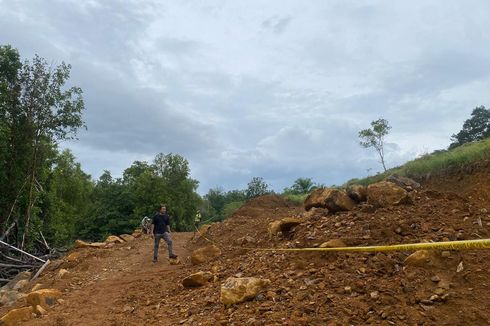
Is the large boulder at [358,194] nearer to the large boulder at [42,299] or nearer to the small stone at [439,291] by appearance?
the small stone at [439,291]

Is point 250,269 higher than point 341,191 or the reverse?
the reverse

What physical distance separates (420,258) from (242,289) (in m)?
1.99

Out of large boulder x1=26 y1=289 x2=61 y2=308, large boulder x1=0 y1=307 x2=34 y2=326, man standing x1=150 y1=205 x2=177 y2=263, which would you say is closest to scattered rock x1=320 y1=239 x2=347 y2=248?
large boulder x1=0 y1=307 x2=34 y2=326

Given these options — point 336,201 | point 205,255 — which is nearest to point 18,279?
point 205,255

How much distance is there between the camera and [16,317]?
6.58 metres

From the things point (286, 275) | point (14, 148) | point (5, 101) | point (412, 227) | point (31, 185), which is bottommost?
point (286, 275)

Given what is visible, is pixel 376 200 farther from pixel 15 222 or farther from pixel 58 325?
pixel 15 222

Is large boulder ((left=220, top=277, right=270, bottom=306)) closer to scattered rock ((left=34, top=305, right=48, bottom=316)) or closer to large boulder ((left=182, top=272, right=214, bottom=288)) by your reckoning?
large boulder ((left=182, top=272, right=214, bottom=288))

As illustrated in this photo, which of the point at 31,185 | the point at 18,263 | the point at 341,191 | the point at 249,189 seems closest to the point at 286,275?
the point at 341,191

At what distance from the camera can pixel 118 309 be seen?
658 cm

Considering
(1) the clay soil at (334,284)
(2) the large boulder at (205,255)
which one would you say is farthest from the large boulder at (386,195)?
(2) the large boulder at (205,255)

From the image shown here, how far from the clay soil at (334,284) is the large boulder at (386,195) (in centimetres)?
21

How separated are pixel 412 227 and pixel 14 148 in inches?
567

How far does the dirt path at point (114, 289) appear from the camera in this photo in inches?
245
